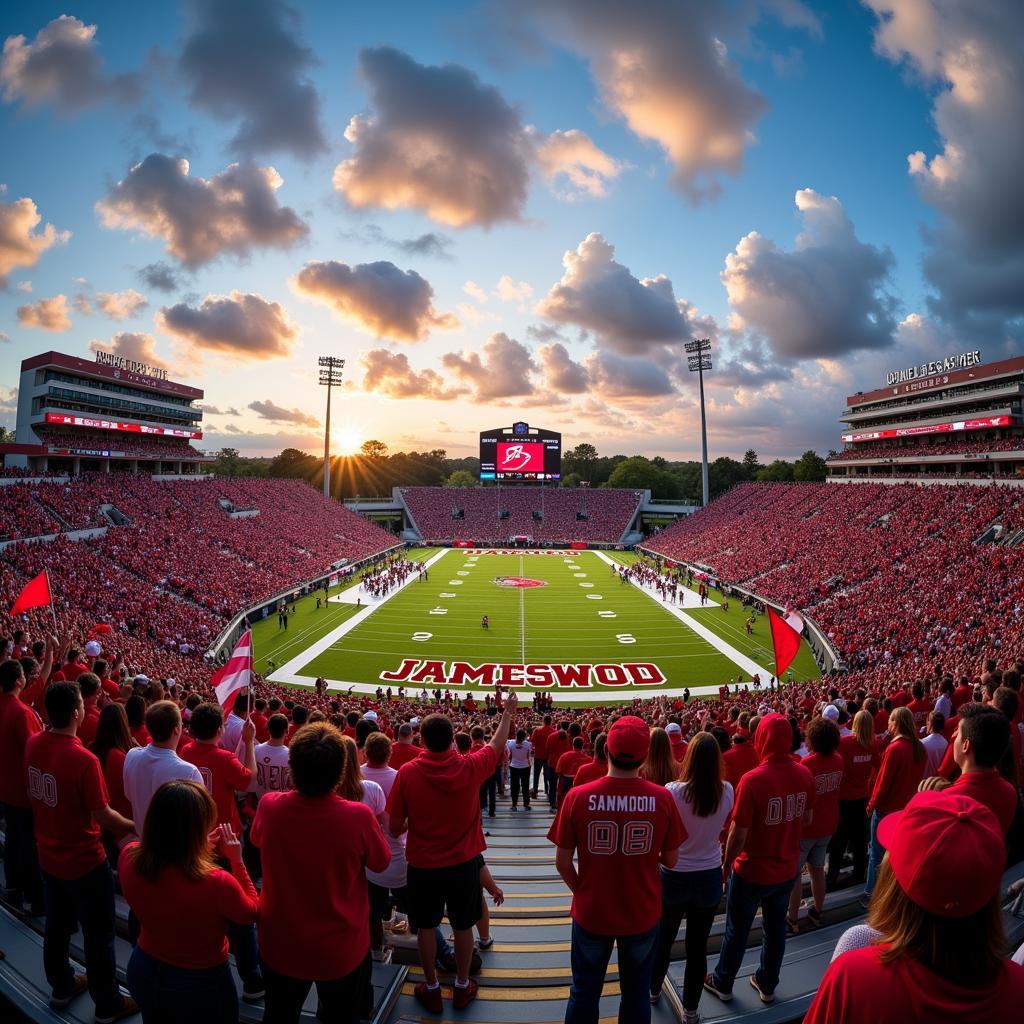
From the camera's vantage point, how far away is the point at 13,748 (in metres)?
4.71

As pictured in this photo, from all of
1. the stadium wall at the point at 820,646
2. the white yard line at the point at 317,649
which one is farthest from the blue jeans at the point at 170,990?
the stadium wall at the point at 820,646

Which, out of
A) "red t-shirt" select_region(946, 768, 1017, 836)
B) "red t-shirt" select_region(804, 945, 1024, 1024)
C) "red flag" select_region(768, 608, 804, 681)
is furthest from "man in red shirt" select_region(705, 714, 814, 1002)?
"red flag" select_region(768, 608, 804, 681)

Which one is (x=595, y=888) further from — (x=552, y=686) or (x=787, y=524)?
(x=787, y=524)

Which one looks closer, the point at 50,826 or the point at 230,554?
the point at 50,826

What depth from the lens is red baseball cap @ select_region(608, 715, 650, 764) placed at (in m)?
3.40

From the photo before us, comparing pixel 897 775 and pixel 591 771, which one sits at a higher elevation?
pixel 591 771

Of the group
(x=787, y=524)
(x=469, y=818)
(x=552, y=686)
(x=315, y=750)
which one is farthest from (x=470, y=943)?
(x=787, y=524)

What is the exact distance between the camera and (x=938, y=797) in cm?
190

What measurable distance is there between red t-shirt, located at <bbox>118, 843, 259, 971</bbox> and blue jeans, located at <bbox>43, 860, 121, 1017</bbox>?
4.95 ft

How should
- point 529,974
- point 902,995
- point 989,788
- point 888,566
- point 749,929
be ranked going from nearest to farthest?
point 902,995 < point 989,788 < point 749,929 < point 529,974 < point 888,566

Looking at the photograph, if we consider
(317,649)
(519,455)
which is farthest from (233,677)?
(519,455)

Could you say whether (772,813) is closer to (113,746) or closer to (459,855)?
(459,855)

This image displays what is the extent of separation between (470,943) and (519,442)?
7298 cm

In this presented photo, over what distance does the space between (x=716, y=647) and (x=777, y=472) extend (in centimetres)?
8732
